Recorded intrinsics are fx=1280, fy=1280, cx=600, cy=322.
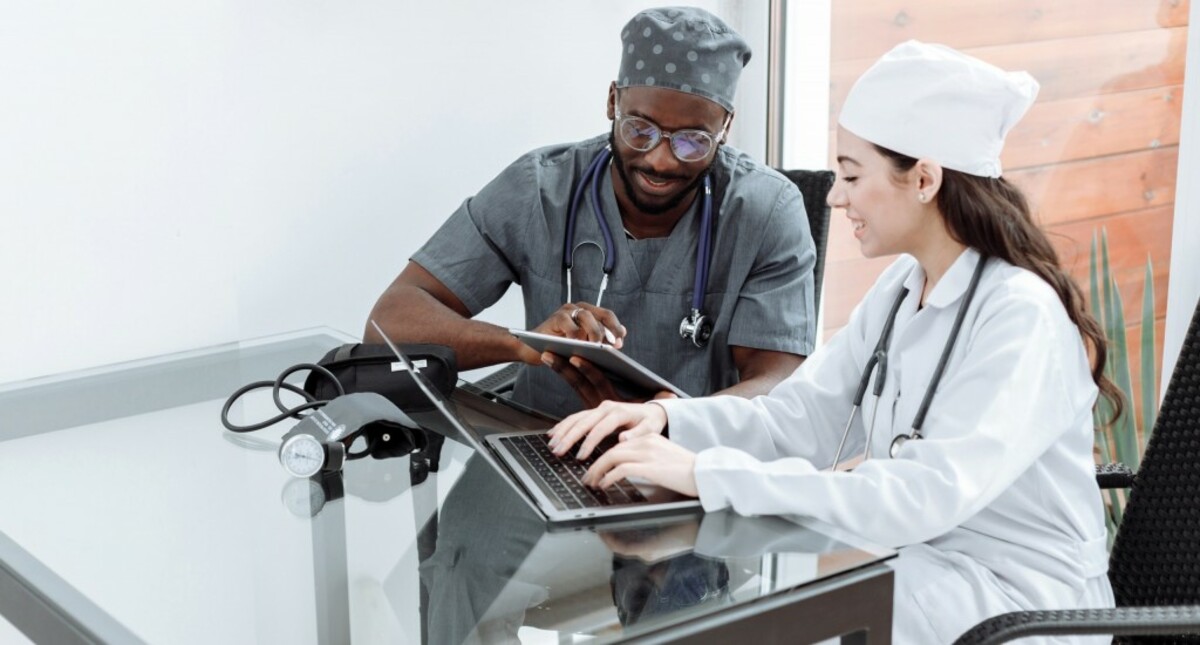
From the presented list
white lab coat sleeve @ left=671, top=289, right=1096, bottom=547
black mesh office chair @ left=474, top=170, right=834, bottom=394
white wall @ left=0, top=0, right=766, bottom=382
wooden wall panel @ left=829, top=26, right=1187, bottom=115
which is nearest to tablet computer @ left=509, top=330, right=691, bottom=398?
white lab coat sleeve @ left=671, top=289, right=1096, bottom=547

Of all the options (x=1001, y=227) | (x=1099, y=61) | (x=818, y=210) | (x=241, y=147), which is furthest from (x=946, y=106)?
(x=241, y=147)

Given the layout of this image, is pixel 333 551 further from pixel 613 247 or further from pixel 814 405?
pixel 613 247

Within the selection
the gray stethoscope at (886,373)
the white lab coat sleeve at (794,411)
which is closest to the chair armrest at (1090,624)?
the gray stethoscope at (886,373)

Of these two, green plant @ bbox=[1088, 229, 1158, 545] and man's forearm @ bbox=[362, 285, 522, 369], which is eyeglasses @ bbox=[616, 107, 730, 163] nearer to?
man's forearm @ bbox=[362, 285, 522, 369]

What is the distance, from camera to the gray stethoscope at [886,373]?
1552 mm

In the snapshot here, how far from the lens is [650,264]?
88.7 inches

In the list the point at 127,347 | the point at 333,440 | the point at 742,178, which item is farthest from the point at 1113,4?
the point at 127,347

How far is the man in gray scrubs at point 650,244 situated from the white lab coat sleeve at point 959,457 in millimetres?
629

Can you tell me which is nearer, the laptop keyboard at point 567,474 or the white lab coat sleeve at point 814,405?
Result: the laptop keyboard at point 567,474

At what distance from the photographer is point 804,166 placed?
319 cm

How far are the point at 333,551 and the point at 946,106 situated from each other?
0.90m

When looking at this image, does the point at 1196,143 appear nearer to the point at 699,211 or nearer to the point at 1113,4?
the point at 1113,4

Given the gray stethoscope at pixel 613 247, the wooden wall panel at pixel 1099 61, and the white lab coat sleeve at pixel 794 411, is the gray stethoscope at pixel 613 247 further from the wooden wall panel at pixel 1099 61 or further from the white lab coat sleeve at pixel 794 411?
the wooden wall panel at pixel 1099 61

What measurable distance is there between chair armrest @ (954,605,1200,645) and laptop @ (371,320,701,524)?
1.08 feet
